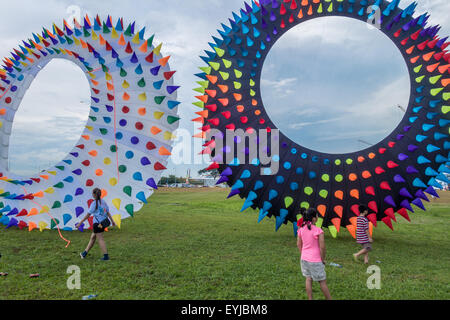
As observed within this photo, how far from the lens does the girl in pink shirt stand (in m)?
3.53

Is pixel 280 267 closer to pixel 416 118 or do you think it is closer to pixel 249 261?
pixel 249 261

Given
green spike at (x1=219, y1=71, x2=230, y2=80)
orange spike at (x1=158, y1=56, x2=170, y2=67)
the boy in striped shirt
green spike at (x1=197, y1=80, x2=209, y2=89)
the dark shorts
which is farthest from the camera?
orange spike at (x1=158, y1=56, x2=170, y2=67)

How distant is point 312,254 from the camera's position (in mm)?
3562

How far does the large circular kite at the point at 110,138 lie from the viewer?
668 cm

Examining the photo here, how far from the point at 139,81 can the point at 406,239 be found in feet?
25.8

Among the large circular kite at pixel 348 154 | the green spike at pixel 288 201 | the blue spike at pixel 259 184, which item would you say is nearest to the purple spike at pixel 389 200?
the large circular kite at pixel 348 154

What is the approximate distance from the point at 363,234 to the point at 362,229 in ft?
0.29

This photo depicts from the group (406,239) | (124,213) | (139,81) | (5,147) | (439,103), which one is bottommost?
(406,239)

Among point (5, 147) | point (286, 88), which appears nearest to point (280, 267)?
point (286, 88)

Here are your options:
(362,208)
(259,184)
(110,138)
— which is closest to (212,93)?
(259,184)

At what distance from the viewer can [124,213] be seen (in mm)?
6836

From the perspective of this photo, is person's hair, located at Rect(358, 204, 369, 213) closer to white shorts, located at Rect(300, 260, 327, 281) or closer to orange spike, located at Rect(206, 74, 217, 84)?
white shorts, located at Rect(300, 260, 327, 281)

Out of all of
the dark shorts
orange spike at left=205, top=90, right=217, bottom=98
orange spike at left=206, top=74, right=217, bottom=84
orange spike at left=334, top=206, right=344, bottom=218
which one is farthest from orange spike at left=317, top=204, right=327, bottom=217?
the dark shorts

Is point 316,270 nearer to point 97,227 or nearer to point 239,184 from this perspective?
point 239,184
